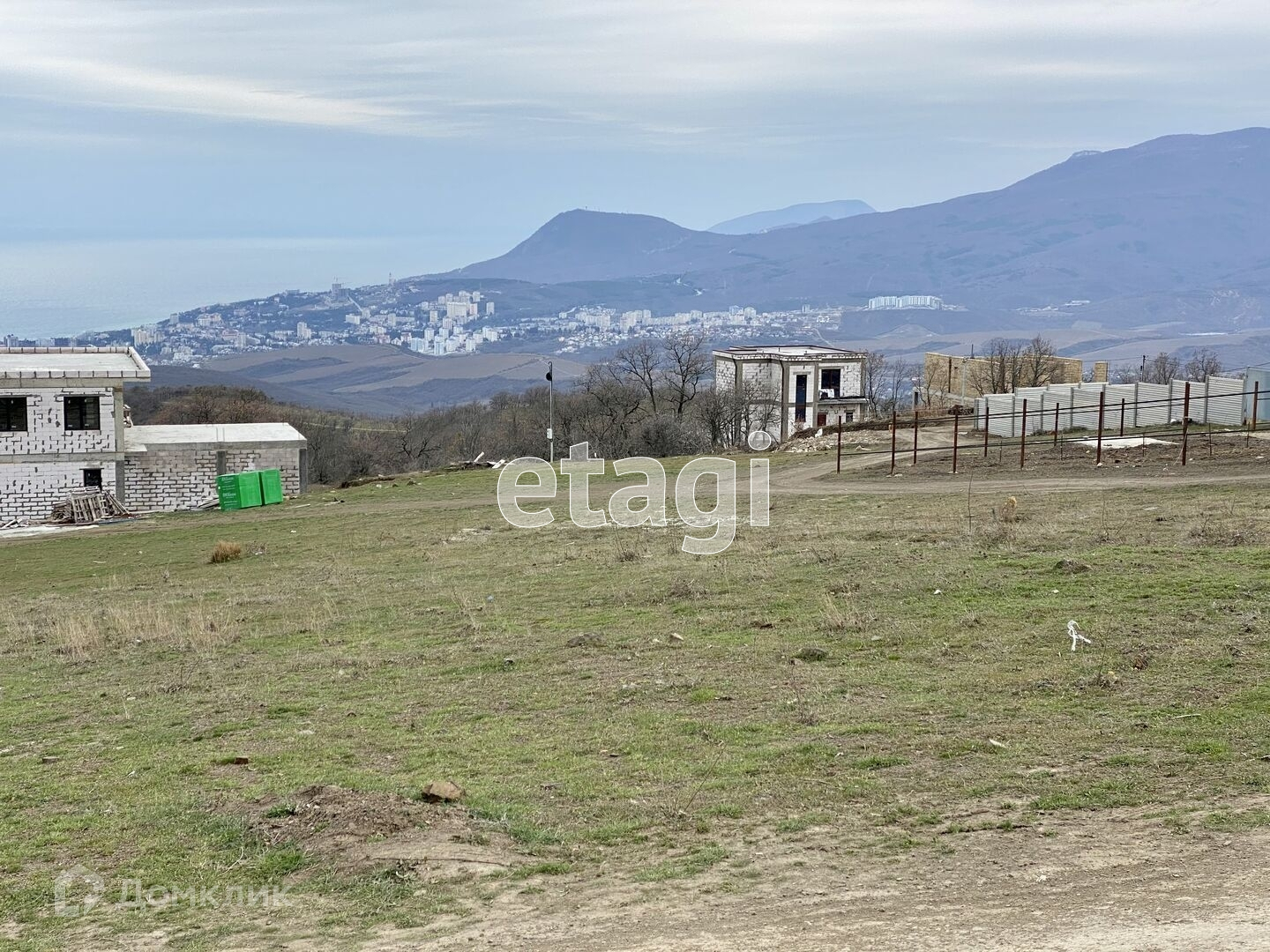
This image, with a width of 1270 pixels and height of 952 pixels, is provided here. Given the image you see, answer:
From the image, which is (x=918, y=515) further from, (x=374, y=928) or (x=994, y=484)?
(x=374, y=928)

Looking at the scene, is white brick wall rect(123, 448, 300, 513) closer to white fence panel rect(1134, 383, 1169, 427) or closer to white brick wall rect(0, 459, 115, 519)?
white brick wall rect(0, 459, 115, 519)

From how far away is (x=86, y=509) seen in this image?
43.8 metres

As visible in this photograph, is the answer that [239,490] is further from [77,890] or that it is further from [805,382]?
[805,382]

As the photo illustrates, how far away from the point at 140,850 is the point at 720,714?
531 cm

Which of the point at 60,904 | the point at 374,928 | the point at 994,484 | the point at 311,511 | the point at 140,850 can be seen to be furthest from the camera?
the point at 311,511

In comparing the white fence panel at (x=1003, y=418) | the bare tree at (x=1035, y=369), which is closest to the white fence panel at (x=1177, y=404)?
the white fence panel at (x=1003, y=418)

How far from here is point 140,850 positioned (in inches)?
356

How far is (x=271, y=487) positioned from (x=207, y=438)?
14.4 ft

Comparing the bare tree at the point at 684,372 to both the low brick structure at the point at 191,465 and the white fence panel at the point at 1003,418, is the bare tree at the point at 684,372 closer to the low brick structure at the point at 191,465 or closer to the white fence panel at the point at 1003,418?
the white fence panel at the point at 1003,418

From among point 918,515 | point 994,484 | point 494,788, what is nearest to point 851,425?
point 994,484

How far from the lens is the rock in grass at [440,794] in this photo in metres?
9.45

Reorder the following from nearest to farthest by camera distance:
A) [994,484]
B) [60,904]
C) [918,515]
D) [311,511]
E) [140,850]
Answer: [60,904], [140,850], [918,515], [994,484], [311,511]

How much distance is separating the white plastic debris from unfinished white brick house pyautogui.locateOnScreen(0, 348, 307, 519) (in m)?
37.4

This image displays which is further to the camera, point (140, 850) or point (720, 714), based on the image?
point (720, 714)
